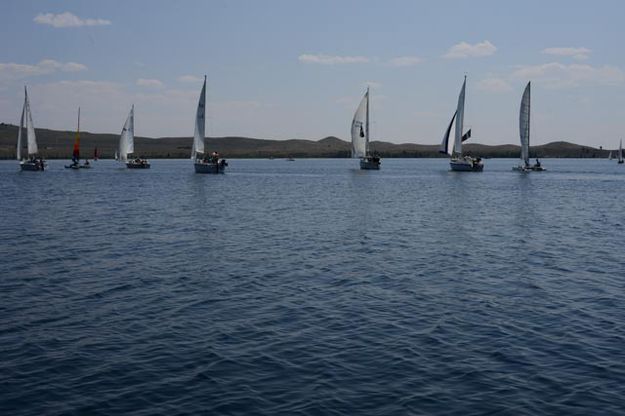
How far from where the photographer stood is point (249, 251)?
33281mm

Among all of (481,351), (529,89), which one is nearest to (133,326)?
(481,351)

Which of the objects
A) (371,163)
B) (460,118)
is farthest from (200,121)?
(460,118)

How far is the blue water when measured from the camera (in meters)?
13.9

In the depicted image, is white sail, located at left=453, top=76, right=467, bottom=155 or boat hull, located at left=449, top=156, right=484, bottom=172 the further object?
boat hull, located at left=449, top=156, right=484, bottom=172

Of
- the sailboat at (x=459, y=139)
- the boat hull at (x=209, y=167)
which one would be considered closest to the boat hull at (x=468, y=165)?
the sailboat at (x=459, y=139)

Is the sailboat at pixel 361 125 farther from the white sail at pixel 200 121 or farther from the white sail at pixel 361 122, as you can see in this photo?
the white sail at pixel 200 121

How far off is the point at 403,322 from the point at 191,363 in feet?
22.5

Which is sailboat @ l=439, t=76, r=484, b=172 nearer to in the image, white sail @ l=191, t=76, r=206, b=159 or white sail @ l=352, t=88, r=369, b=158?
white sail @ l=352, t=88, r=369, b=158

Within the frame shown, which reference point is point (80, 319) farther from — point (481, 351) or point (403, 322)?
point (481, 351)

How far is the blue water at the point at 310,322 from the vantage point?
13906 millimetres

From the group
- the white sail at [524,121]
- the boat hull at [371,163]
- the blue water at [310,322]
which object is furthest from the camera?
the boat hull at [371,163]

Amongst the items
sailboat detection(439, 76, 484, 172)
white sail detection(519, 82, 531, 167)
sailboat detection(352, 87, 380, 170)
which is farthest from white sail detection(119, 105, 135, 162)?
white sail detection(519, 82, 531, 167)

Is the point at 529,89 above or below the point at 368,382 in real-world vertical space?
above

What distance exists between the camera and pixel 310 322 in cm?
1970
